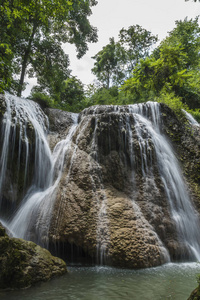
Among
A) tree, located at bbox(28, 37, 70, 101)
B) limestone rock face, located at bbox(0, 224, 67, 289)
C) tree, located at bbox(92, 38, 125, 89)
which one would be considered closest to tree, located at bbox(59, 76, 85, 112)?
tree, located at bbox(28, 37, 70, 101)

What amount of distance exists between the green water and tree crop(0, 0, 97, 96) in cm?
576

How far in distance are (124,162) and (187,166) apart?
8.91 feet

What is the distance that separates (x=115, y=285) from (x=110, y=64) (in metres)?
25.0

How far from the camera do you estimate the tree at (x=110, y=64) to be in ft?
79.1

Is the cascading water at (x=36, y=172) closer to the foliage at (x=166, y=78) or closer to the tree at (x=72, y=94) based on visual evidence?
→ the foliage at (x=166, y=78)

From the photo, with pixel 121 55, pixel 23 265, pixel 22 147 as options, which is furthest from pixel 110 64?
pixel 23 265

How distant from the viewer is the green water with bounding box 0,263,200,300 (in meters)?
3.08

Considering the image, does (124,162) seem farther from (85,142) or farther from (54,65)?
(54,65)

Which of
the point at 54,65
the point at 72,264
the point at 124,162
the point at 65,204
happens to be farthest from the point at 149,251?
the point at 54,65

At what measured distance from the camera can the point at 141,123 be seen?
8.22 metres

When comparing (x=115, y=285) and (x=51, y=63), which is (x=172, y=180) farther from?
(x=51, y=63)

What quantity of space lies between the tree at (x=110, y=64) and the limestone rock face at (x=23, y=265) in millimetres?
23202

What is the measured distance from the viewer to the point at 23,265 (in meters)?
3.59

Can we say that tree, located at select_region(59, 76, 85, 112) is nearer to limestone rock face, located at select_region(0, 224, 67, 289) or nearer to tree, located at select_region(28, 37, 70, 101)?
tree, located at select_region(28, 37, 70, 101)
